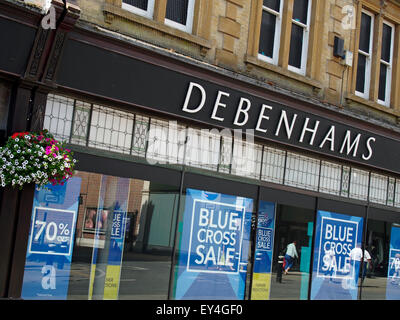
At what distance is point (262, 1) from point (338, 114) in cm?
280

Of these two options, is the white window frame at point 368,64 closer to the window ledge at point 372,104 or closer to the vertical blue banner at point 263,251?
the window ledge at point 372,104

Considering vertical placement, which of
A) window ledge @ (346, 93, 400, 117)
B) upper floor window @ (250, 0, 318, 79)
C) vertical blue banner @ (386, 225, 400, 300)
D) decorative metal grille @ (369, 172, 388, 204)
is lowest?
vertical blue banner @ (386, 225, 400, 300)

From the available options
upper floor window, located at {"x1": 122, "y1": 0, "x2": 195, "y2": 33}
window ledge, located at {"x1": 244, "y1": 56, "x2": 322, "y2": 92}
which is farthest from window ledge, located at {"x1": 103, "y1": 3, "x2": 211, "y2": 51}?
window ledge, located at {"x1": 244, "y1": 56, "x2": 322, "y2": 92}

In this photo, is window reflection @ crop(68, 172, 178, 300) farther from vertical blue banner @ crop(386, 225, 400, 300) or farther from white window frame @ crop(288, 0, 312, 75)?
vertical blue banner @ crop(386, 225, 400, 300)

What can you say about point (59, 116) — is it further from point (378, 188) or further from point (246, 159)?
point (378, 188)

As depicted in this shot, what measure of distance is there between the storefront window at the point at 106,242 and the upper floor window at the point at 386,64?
7016 millimetres

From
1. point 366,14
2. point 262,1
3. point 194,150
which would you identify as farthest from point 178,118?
point 366,14

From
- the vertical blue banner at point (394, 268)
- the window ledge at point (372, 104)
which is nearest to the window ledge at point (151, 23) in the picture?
the window ledge at point (372, 104)

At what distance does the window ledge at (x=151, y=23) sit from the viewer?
29.9ft

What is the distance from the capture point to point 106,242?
30.0ft

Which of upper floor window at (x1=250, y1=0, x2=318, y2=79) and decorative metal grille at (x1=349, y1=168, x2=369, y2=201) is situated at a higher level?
upper floor window at (x1=250, y1=0, x2=318, y2=79)

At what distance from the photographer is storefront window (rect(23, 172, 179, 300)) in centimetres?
852

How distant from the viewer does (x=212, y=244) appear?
416 inches

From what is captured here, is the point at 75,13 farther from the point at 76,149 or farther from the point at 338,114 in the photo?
the point at 338,114
